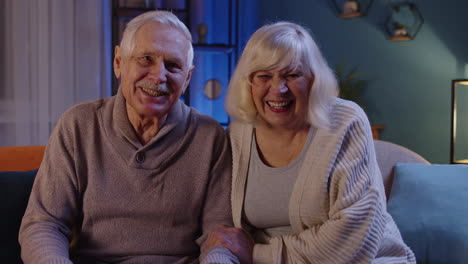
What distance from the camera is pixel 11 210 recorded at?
1.70m

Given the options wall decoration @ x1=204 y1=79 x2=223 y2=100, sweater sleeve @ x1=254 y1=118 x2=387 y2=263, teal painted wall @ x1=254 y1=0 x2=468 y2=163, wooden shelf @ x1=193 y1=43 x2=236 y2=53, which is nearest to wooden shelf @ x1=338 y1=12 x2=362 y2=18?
teal painted wall @ x1=254 y1=0 x2=468 y2=163

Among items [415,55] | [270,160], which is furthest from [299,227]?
[415,55]

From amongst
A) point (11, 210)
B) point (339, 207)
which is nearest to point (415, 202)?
point (339, 207)

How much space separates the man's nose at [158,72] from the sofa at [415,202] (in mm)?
623

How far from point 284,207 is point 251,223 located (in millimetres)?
144

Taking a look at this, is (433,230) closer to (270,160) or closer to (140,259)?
(270,160)

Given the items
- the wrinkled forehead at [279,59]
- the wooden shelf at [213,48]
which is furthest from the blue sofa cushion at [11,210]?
the wooden shelf at [213,48]

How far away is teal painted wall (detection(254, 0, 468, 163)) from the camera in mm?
4516

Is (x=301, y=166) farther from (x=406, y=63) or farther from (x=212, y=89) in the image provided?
(x=406, y=63)

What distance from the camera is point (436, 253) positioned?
1.76m

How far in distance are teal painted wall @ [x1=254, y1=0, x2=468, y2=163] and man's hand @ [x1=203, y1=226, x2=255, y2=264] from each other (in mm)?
3306

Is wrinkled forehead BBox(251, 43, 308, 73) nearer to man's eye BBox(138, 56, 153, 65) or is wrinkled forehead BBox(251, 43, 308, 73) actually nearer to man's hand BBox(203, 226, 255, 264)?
man's eye BBox(138, 56, 153, 65)

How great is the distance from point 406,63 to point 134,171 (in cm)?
362

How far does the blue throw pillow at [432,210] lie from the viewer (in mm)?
1746
